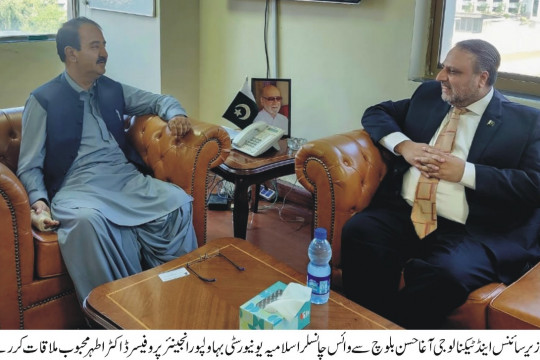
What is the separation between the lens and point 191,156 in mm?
2441

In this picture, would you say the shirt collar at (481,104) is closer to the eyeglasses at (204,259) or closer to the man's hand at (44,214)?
the eyeglasses at (204,259)

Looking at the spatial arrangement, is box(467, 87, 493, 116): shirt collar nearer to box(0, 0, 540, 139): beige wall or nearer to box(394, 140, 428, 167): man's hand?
box(394, 140, 428, 167): man's hand

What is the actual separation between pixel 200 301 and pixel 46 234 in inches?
29.9

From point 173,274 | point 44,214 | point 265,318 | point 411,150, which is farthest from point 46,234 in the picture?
point 411,150

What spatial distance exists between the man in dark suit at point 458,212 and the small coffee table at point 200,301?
1.30 feet

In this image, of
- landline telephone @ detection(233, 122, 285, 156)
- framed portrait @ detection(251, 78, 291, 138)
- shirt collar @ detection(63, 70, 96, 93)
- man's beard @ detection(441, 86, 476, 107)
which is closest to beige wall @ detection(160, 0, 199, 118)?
framed portrait @ detection(251, 78, 291, 138)

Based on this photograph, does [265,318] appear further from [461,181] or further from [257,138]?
[257,138]

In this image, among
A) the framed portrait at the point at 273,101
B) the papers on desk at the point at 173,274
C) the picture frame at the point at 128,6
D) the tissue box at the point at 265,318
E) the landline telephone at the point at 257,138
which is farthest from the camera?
the picture frame at the point at 128,6

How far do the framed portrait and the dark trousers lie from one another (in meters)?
0.80

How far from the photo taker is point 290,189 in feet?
11.9

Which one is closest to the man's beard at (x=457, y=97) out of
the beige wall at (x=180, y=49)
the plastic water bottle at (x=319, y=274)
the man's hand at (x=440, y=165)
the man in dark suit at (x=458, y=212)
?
Answer: the man in dark suit at (x=458, y=212)

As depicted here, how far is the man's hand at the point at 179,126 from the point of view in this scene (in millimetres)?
2465

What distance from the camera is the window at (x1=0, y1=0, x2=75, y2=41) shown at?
161 inches

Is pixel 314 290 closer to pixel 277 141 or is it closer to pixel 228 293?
pixel 228 293
